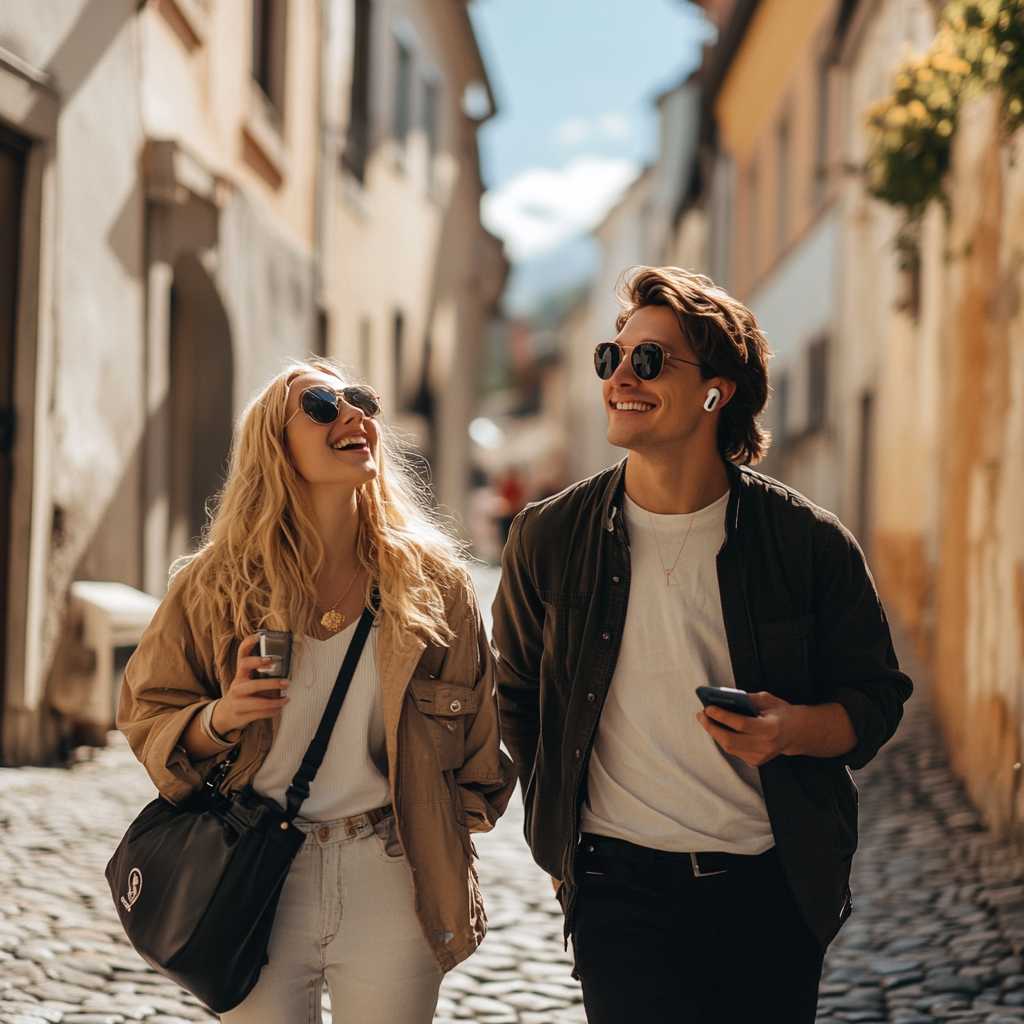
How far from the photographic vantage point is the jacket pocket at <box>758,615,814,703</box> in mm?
2617

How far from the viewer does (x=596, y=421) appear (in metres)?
40.8

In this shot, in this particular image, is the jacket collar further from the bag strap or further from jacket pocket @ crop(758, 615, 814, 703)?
the bag strap

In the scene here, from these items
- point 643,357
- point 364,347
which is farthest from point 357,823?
point 364,347

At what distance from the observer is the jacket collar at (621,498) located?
270 cm

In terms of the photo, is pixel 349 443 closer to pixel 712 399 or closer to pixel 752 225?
pixel 712 399

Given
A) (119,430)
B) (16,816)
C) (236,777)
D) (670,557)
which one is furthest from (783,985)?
(119,430)

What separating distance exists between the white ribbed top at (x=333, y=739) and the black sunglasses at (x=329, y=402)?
0.45 m

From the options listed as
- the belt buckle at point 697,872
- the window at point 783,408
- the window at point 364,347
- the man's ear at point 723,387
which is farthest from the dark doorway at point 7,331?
the window at point 783,408

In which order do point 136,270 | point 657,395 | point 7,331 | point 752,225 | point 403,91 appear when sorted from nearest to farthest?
point 657,395 → point 7,331 → point 136,270 → point 403,91 → point 752,225

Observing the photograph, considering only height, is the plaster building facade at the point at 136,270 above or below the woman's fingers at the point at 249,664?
above

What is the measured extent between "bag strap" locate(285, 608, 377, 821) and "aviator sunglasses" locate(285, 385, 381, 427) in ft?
1.32

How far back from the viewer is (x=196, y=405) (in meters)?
10.0

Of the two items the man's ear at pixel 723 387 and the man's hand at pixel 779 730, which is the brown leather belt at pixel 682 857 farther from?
the man's ear at pixel 723 387

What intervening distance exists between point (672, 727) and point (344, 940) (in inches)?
28.9
